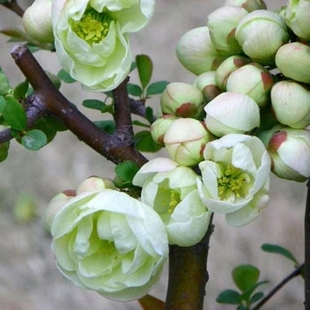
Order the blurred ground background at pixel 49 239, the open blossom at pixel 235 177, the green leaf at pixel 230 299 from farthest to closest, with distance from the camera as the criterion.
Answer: the blurred ground background at pixel 49 239
the green leaf at pixel 230 299
the open blossom at pixel 235 177

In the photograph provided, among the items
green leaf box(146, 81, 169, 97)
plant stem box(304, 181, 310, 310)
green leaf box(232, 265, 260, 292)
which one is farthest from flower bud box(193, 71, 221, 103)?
green leaf box(232, 265, 260, 292)

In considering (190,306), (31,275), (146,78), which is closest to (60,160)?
(31,275)

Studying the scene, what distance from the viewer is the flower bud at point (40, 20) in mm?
684

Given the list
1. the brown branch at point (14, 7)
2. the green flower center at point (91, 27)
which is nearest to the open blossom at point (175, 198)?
the green flower center at point (91, 27)

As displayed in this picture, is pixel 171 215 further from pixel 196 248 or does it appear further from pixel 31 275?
pixel 31 275

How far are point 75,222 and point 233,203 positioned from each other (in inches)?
4.5

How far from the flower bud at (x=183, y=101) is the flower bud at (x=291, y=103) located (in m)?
0.07

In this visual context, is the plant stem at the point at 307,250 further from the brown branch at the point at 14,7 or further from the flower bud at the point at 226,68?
the brown branch at the point at 14,7

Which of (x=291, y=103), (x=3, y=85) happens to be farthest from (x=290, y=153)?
(x=3, y=85)

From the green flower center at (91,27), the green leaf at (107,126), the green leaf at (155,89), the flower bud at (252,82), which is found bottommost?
the green leaf at (155,89)

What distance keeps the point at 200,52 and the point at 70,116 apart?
0.41 ft

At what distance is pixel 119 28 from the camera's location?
63 centimetres

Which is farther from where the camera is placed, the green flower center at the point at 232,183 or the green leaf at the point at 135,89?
the green leaf at the point at 135,89

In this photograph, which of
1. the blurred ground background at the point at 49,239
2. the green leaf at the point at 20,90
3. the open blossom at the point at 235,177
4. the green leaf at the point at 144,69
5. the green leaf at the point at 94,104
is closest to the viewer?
the open blossom at the point at 235,177
